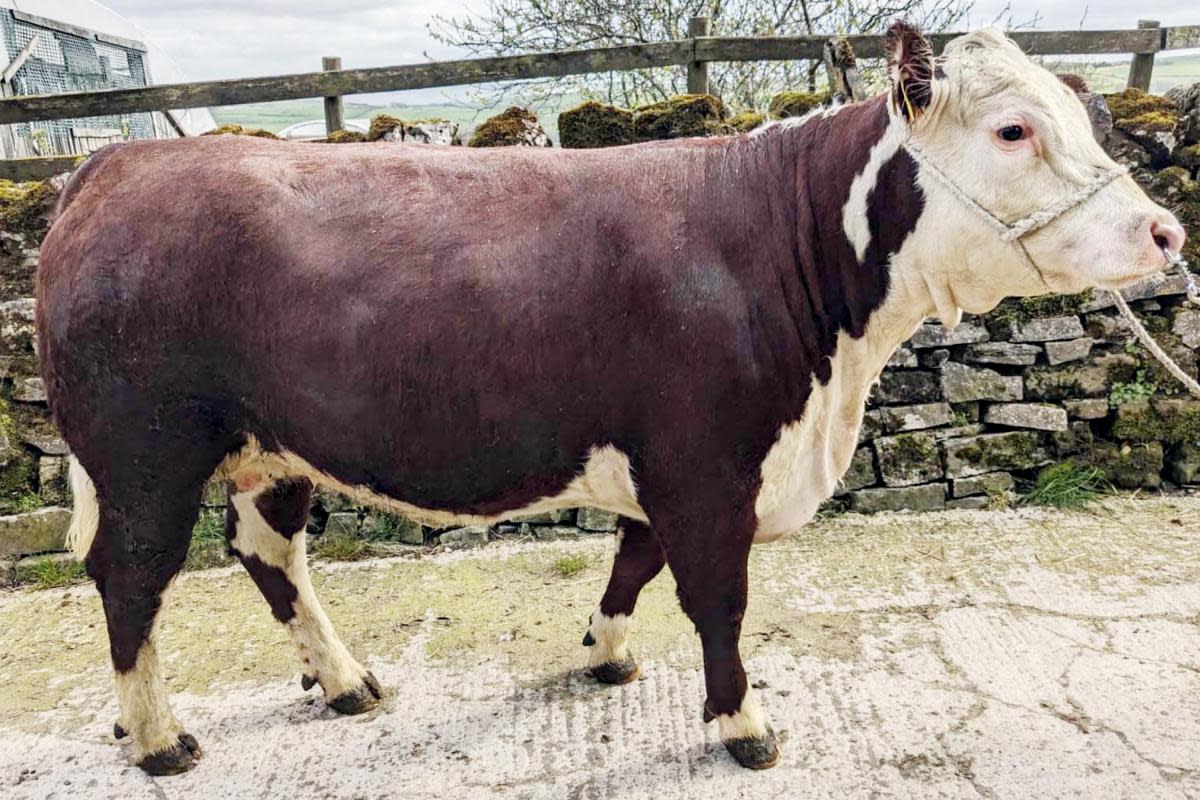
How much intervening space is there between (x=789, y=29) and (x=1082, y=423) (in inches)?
251

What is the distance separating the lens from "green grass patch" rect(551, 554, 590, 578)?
441 centimetres

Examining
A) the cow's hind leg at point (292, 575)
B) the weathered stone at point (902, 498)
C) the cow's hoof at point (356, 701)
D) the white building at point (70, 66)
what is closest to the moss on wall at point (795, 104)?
the weathered stone at point (902, 498)

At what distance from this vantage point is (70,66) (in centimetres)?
1307

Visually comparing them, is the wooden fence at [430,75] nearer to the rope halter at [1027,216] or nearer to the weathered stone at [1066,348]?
the weathered stone at [1066,348]

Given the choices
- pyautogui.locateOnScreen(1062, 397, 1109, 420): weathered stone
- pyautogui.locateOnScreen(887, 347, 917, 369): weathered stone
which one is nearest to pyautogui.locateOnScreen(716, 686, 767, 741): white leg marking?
pyautogui.locateOnScreen(887, 347, 917, 369): weathered stone

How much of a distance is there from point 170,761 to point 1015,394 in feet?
13.3

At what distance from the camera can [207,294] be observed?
271 cm

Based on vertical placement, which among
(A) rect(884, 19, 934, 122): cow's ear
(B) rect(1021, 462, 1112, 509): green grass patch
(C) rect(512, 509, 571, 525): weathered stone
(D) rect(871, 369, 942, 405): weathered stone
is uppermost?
(A) rect(884, 19, 934, 122): cow's ear

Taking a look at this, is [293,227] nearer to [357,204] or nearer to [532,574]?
[357,204]

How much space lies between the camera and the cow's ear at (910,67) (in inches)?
90.3

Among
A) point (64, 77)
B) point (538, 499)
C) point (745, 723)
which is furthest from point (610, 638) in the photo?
point (64, 77)

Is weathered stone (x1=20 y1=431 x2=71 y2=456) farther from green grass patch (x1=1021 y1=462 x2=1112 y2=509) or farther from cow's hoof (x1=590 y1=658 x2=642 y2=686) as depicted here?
green grass patch (x1=1021 y1=462 x2=1112 y2=509)

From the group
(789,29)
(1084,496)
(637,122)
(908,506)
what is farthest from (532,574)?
(789,29)

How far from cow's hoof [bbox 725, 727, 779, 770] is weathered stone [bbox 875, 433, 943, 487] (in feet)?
7.18
